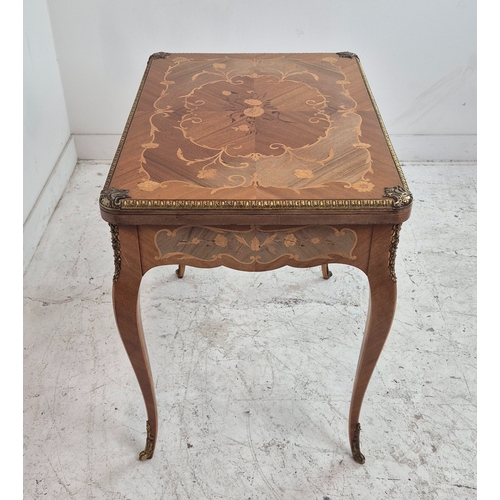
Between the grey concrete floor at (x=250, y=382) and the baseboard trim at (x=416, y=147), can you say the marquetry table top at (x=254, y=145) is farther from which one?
A: the baseboard trim at (x=416, y=147)

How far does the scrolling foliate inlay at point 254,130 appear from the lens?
1352mm

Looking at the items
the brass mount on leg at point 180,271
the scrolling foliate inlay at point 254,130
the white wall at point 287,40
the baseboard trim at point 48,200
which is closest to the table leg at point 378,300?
the scrolling foliate inlay at point 254,130

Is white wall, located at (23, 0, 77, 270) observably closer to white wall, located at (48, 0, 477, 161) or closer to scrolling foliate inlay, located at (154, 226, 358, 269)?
white wall, located at (48, 0, 477, 161)

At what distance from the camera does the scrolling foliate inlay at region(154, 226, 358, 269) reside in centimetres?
130

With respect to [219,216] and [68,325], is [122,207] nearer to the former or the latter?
[219,216]

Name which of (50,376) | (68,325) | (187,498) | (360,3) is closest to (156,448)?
(187,498)

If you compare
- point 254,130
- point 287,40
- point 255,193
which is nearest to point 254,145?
point 254,130

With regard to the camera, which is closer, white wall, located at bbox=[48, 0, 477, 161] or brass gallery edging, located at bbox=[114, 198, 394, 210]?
brass gallery edging, located at bbox=[114, 198, 394, 210]

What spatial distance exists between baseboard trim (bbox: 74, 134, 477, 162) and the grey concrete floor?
2.17 ft

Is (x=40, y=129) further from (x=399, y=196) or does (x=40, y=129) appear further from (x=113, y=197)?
(x=399, y=196)

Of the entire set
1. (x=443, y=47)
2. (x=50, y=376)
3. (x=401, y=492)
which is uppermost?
(x=443, y=47)

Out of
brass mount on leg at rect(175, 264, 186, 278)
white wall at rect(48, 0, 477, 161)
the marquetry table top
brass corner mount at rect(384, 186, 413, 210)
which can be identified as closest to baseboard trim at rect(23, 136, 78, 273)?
white wall at rect(48, 0, 477, 161)

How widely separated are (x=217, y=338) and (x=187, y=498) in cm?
60

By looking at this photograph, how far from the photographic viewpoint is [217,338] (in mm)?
2061
